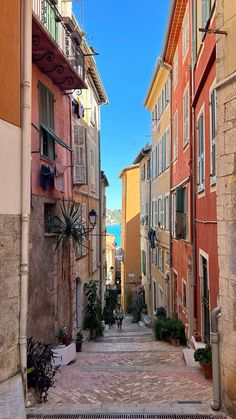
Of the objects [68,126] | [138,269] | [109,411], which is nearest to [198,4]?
[68,126]

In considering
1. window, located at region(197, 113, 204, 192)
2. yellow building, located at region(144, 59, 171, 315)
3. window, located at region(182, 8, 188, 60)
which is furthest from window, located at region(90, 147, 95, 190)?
window, located at region(197, 113, 204, 192)

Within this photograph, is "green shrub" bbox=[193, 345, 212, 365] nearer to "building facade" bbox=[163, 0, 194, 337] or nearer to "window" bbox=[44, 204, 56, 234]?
"building facade" bbox=[163, 0, 194, 337]

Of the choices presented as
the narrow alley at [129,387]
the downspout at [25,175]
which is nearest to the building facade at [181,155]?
the narrow alley at [129,387]

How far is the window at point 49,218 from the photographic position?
1155 cm

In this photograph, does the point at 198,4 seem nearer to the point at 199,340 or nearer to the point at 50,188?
the point at 50,188

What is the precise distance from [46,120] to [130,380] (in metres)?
6.61

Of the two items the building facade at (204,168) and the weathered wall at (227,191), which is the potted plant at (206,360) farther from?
the weathered wall at (227,191)

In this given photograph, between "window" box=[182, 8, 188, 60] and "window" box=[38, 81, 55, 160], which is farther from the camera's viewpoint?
"window" box=[182, 8, 188, 60]

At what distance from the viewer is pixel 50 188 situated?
11.6m

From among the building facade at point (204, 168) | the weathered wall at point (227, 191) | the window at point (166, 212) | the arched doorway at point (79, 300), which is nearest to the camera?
the weathered wall at point (227, 191)

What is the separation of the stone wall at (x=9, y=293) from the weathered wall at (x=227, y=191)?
2.90 meters

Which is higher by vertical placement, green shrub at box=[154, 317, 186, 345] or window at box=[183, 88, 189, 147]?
window at box=[183, 88, 189, 147]

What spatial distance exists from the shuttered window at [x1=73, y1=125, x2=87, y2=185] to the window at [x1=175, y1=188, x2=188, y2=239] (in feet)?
11.1

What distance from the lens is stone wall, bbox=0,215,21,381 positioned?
241 inches
